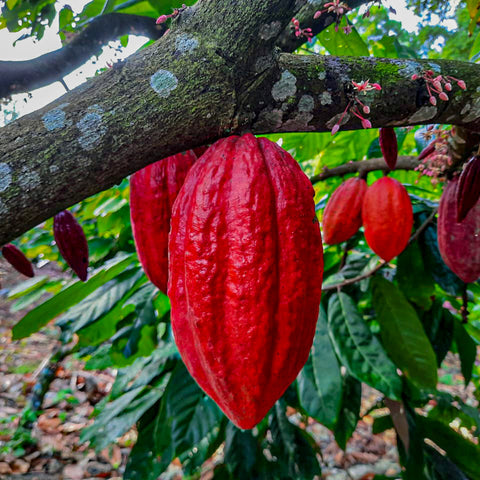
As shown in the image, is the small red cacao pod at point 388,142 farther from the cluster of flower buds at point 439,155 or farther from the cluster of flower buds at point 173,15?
the cluster of flower buds at point 173,15

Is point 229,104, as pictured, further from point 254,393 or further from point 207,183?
point 254,393

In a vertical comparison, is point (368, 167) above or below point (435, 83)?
below

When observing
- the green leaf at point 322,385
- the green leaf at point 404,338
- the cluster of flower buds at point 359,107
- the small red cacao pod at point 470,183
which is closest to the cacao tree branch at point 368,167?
the green leaf at point 404,338

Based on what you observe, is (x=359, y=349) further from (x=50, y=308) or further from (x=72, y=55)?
(x=72, y=55)

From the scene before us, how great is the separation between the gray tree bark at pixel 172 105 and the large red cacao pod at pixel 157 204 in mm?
115

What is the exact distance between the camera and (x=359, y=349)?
117cm

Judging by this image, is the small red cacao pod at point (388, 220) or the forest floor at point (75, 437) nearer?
the small red cacao pod at point (388, 220)

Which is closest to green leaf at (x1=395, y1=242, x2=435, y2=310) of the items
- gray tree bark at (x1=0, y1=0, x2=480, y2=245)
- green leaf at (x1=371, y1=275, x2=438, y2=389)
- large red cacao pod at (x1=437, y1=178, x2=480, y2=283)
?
green leaf at (x1=371, y1=275, x2=438, y2=389)

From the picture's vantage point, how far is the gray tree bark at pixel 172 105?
421 millimetres

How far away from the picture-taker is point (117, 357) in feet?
4.58

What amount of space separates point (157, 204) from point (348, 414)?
3.99 ft

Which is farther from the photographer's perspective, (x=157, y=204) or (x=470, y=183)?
(x=470, y=183)

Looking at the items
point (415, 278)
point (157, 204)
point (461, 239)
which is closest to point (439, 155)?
point (461, 239)

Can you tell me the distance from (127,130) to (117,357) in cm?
115
